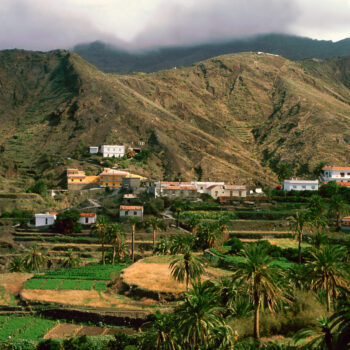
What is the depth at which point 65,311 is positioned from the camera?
1388 inches

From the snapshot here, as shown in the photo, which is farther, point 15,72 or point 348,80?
point 348,80

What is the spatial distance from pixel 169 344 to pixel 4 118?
472 feet

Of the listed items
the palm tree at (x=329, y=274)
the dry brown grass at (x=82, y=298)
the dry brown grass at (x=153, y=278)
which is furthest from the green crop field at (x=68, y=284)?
the palm tree at (x=329, y=274)

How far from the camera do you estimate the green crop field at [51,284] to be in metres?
40.7

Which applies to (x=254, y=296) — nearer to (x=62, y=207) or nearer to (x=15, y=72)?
(x=62, y=207)

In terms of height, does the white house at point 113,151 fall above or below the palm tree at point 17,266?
above

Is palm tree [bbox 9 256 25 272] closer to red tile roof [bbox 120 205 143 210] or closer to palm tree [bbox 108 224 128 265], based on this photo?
palm tree [bbox 108 224 128 265]

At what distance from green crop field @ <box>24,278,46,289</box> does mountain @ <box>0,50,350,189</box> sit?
2302 inches

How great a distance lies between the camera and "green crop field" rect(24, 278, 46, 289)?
41.1 metres

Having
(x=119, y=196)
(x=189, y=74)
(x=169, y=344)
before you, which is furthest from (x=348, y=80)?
(x=169, y=344)

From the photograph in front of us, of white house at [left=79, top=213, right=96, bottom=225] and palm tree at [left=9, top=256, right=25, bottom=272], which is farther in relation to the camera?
white house at [left=79, top=213, right=96, bottom=225]

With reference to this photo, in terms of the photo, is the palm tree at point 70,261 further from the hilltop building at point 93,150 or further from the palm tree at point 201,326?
the hilltop building at point 93,150

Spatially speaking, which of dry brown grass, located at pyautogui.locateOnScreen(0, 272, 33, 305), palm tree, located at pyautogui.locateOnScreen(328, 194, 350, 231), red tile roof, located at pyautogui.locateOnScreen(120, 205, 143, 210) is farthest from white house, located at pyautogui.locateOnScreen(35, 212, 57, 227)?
palm tree, located at pyautogui.locateOnScreen(328, 194, 350, 231)

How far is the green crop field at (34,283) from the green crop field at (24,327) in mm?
5628
